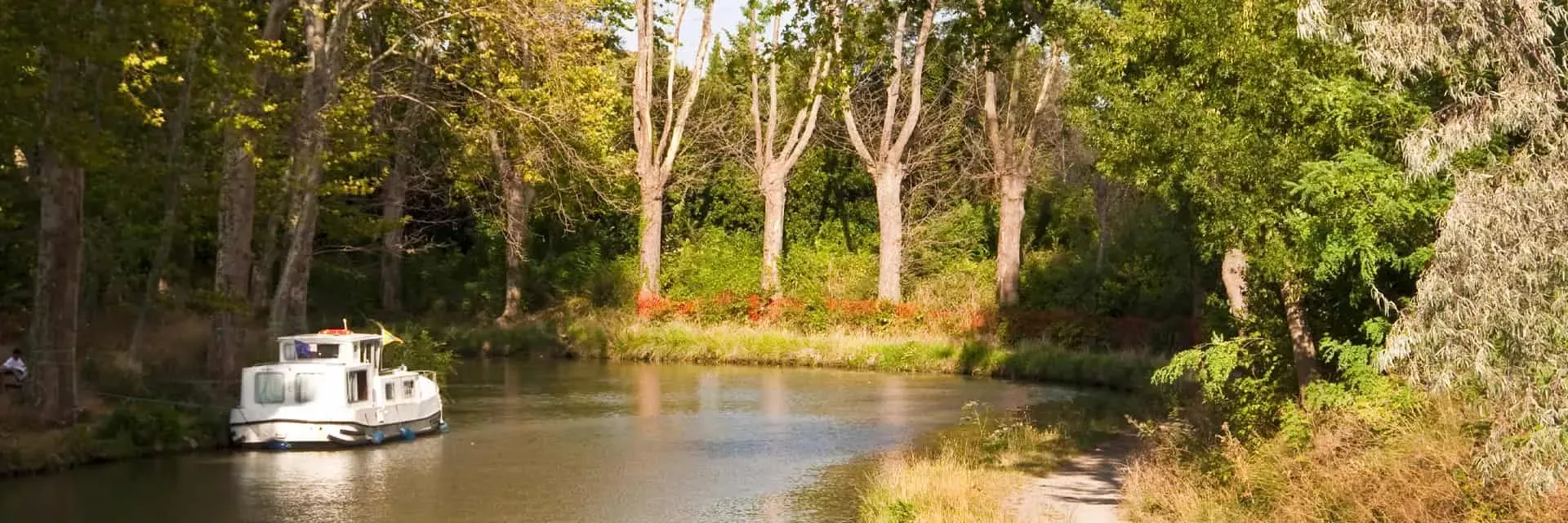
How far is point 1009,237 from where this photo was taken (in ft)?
158

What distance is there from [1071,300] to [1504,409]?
3600cm

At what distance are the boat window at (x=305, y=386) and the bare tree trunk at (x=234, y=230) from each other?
2769 millimetres

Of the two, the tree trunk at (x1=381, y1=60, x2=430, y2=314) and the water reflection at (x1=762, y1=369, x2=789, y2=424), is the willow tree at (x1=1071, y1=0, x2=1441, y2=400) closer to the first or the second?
the water reflection at (x1=762, y1=369, x2=789, y2=424)

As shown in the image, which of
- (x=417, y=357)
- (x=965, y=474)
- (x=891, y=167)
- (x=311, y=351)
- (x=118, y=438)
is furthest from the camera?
(x=891, y=167)

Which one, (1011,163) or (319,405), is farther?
(1011,163)

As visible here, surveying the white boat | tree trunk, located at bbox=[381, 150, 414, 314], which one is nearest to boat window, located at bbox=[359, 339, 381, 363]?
the white boat

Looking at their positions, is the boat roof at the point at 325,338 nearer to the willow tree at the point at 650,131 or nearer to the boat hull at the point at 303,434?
the boat hull at the point at 303,434

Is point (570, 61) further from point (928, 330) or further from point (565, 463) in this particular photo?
point (928, 330)

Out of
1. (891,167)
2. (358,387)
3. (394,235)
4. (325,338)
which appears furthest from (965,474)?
(394,235)

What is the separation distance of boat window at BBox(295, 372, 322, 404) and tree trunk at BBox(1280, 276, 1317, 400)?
1637 centimetres

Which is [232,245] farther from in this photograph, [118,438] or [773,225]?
[773,225]

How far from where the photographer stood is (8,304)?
35781 millimetres

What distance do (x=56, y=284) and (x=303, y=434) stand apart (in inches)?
181

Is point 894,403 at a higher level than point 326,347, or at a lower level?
lower
